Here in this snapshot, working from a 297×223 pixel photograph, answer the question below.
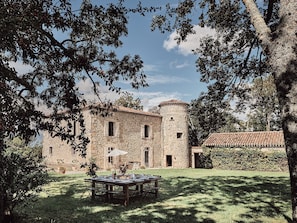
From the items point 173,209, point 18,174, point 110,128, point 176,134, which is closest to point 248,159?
point 176,134

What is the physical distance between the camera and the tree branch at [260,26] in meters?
4.34

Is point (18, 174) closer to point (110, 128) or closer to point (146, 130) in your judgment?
point (110, 128)

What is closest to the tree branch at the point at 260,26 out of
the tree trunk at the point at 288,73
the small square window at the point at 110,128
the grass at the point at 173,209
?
the tree trunk at the point at 288,73

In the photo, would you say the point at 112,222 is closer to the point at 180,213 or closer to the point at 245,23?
the point at 180,213

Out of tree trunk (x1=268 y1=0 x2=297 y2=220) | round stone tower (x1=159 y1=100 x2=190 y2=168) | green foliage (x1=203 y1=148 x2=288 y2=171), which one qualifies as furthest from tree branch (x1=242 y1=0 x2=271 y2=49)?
round stone tower (x1=159 y1=100 x2=190 y2=168)

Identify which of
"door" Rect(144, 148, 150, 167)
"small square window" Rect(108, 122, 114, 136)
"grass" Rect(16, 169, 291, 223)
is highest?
"small square window" Rect(108, 122, 114, 136)

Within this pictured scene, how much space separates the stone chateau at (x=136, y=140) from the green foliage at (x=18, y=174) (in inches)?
659

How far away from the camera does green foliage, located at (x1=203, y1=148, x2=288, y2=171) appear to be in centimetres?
2191

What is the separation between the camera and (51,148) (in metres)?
27.2

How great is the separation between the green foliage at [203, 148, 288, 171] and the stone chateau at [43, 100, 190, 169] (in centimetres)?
379

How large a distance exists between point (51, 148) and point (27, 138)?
25.4 m

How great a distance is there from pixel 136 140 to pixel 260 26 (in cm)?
2219

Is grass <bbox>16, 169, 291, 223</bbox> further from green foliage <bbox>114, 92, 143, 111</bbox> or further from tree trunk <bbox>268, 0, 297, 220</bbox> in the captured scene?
green foliage <bbox>114, 92, 143, 111</bbox>

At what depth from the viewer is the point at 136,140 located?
2611 centimetres
